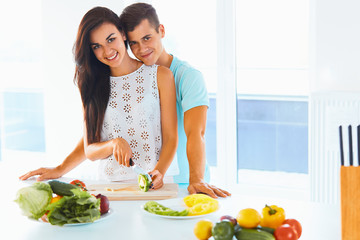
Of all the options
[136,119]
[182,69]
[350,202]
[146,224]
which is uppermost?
[182,69]

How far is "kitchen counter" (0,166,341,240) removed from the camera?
4.81ft

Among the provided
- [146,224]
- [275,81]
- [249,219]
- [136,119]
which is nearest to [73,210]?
[146,224]

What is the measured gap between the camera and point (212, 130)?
5746 mm

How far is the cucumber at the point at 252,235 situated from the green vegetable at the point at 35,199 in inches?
25.0

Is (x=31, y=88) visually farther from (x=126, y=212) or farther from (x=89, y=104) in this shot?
(x=126, y=212)

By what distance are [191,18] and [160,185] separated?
254cm

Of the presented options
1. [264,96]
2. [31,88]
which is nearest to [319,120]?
[264,96]

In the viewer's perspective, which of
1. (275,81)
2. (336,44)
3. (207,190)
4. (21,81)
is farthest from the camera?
(21,81)

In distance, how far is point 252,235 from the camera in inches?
49.7

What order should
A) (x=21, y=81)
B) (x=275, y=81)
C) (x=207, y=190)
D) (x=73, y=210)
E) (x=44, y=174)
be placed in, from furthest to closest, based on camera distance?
1. (x=21, y=81)
2. (x=275, y=81)
3. (x=44, y=174)
4. (x=207, y=190)
5. (x=73, y=210)

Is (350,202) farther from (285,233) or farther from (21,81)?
(21,81)

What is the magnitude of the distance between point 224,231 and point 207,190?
531 millimetres

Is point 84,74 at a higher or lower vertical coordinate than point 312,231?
higher

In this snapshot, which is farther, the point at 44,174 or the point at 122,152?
the point at 44,174
